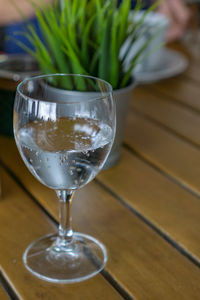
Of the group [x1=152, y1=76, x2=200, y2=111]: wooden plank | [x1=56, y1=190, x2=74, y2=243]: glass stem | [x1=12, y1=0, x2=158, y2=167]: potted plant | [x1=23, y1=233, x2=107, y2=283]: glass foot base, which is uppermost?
[x1=12, y1=0, x2=158, y2=167]: potted plant

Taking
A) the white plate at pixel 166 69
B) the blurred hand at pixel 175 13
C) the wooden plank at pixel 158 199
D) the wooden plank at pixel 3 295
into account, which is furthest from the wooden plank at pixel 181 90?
the wooden plank at pixel 3 295

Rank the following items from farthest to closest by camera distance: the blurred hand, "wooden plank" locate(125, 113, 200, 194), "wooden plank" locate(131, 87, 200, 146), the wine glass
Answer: the blurred hand, "wooden plank" locate(131, 87, 200, 146), "wooden plank" locate(125, 113, 200, 194), the wine glass

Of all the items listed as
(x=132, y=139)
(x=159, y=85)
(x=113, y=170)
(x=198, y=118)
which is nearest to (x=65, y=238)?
(x=113, y=170)

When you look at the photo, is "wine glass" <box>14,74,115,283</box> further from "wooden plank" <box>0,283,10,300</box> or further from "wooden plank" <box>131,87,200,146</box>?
"wooden plank" <box>131,87,200,146</box>

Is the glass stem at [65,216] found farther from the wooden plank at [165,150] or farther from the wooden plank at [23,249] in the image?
the wooden plank at [165,150]

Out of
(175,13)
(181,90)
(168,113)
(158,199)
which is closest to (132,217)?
(158,199)

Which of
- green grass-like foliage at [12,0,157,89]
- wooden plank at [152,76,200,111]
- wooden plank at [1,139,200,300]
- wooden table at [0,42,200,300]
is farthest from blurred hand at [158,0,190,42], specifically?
wooden plank at [1,139,200,300]

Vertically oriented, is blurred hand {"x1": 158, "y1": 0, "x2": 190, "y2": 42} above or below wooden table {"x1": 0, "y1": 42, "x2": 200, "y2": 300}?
above

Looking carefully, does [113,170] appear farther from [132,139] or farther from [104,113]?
[104,113]
